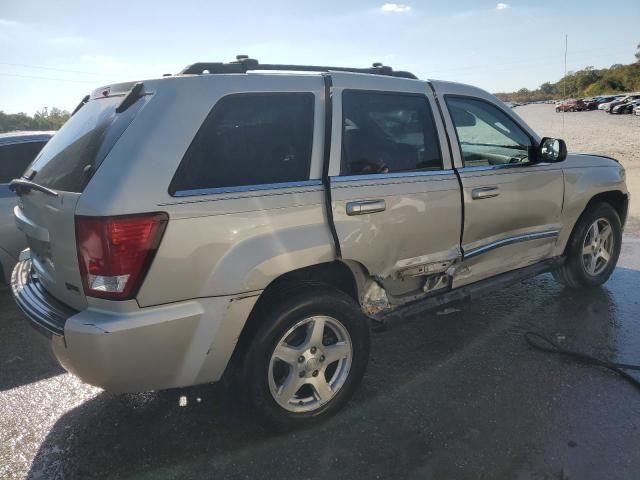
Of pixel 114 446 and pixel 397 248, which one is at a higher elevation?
pixel 397 248

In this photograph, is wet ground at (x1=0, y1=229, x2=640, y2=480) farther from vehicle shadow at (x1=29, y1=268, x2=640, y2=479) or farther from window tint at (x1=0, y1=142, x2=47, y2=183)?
window tint at (x1=0, y1=142, x2=47, y2=183)

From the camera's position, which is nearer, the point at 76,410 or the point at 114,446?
the point at 114,446

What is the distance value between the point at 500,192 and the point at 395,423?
72.0 inches

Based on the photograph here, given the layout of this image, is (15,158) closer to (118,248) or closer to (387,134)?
(118,248)

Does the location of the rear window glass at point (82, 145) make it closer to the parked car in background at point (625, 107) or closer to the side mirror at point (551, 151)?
the side mirror at point (551, 151)

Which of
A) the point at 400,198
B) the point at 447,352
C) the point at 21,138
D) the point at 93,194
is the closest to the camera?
the point at 93,194

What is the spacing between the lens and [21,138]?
16.2 ft

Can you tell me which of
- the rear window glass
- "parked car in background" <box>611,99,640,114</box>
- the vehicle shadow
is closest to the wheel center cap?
the vehicle shadow

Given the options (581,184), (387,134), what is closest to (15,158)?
(387,134)

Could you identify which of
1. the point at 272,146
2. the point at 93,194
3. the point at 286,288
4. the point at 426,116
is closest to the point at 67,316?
the point at 93,194

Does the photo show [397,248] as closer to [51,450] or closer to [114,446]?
[114,446]

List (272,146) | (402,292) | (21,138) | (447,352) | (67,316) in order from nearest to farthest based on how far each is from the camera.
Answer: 1. (67,316)
2. (272,146)
3. (402,292)
4. (447,352)
5. (21,138)

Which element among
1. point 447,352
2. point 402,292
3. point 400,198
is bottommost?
point 447,352

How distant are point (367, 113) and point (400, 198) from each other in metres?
0.57
